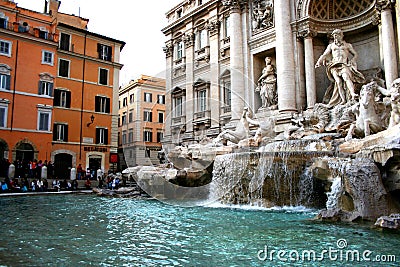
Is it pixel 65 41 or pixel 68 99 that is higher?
pixel 65 41

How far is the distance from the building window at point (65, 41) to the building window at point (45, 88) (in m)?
4.00

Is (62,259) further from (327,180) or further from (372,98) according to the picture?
(372,98)

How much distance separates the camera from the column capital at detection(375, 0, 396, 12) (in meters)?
14.3

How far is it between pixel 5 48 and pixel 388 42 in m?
24.9

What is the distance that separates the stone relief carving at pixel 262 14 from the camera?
18.8 meters

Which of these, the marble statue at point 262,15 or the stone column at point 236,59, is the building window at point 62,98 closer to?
the stone column at point 236,59

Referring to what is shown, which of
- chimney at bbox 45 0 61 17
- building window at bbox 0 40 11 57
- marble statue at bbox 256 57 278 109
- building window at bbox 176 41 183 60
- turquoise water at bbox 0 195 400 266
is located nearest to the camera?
turquoise water at bbox 0 195 400 266

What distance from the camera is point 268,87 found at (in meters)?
18.4

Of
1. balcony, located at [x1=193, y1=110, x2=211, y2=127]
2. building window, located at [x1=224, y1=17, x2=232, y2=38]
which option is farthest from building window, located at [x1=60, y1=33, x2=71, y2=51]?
building window, located at [x1=224, y1=17, x2=232, y2=38]

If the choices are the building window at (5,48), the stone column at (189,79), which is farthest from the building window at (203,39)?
the building window at (5,48)

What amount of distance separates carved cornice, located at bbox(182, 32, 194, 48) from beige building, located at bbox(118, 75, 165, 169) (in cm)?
632

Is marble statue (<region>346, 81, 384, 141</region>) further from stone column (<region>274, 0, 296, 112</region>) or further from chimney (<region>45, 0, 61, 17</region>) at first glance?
chimney (<region>45, 0, 61, 17</region>)

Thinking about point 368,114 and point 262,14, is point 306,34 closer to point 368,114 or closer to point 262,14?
point 262,14

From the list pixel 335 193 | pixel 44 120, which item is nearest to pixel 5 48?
pixel 44 120
